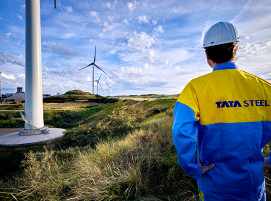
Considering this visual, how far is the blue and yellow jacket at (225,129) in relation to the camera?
145cm

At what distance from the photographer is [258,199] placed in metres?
1.59

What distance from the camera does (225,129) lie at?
146cm

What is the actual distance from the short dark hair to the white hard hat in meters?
0.04

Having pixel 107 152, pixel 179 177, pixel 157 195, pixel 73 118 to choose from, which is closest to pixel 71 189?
pixel 107 152

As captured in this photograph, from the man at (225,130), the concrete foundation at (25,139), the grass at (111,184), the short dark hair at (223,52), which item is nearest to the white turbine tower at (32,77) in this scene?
the concrete foundation at (25,139)

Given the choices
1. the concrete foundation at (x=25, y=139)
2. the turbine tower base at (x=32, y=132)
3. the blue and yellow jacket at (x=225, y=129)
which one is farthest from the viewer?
the turbine tower base at (x=32, y=132)

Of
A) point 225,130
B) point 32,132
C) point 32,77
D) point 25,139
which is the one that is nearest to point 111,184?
point 225,130

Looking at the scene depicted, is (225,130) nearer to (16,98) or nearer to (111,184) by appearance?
(111,184)

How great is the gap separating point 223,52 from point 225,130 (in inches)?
33.5

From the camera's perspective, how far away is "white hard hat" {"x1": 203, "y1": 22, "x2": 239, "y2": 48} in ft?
5.29

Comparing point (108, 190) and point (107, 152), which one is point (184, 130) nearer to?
point (108, 190)

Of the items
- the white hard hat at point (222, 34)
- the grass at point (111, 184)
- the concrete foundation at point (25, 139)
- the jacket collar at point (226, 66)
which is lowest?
the concrete foundation at point (25, 139)

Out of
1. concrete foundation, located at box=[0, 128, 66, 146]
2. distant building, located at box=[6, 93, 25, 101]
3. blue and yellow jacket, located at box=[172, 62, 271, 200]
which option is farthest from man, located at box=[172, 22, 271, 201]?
distant building, located at box=[6, 93, 25, 101]

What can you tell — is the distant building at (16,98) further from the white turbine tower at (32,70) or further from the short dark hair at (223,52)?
the short dark hair at (223,52)
